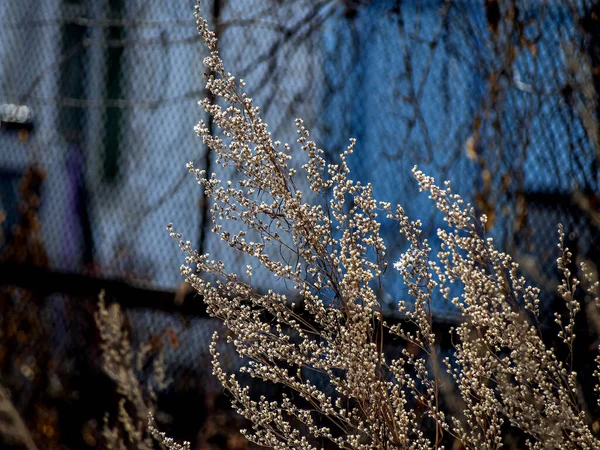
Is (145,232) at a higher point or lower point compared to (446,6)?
lower

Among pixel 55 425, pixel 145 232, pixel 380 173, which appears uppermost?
pixel 380 173

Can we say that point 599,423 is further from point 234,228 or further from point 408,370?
point 234,228

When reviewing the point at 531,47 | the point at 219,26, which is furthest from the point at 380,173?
the point at 219,26

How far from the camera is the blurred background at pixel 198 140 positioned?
2.26 metres

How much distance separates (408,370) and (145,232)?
3.62ft

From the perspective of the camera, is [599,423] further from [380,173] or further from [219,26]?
[219,26]

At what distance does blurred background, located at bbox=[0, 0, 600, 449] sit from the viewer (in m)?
2.26

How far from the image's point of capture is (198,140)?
283cm

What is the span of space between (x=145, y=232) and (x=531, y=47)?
1.46 m

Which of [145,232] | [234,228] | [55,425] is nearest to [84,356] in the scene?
[55,425]

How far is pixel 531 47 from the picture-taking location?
2289mm

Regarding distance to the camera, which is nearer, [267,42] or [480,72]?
[480,72]

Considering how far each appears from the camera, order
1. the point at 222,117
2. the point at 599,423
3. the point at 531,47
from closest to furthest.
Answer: the point at 222,117
the point at 599,423
the point at 531,47

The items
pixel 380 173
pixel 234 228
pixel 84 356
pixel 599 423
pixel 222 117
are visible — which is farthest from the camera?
pixel 84 356
